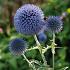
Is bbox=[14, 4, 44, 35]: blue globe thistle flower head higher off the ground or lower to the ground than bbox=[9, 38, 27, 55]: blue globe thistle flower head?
higher

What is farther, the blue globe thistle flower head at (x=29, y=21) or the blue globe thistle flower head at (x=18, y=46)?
the blue globe thistle flower head at (x=18, y=46)

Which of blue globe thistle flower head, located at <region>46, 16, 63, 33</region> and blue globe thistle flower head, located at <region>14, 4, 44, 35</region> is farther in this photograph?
blue globe thistle flower head, located at <region>46, 16, 63, 33</region>

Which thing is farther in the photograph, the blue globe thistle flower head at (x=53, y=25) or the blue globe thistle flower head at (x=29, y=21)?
the blue globe thistle flower head at (x=53, y=25)

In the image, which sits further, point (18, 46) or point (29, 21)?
point (18, 46)

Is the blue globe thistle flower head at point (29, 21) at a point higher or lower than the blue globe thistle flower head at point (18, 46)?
higher

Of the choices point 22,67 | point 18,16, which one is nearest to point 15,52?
point 18,16
